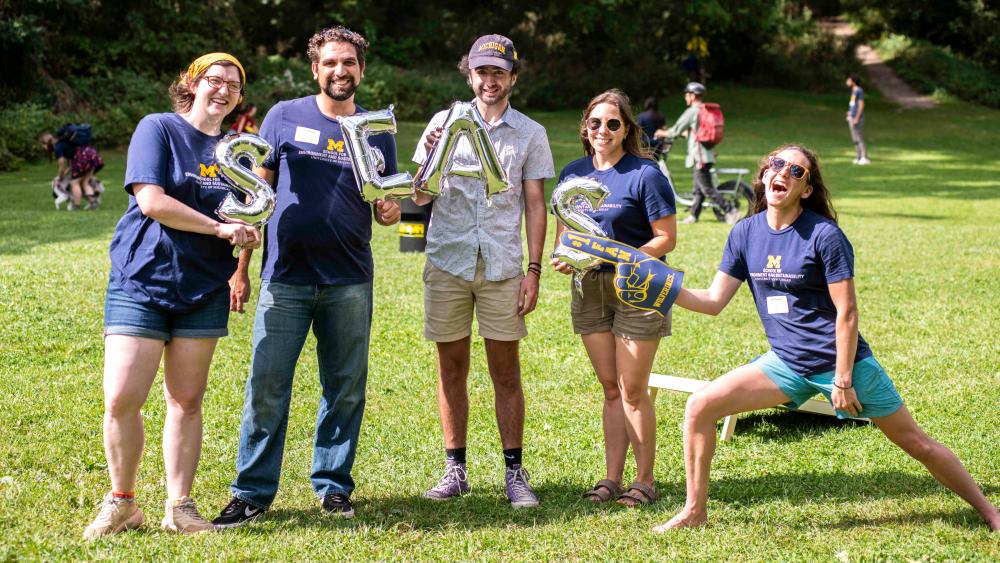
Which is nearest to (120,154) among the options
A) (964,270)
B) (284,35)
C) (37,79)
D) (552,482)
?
(37,79)

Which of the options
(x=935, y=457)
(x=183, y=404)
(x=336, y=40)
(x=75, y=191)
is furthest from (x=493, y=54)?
(x=75, y=191)

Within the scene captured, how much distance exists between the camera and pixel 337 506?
491 cm

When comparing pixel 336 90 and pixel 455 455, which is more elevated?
pixel 336 90

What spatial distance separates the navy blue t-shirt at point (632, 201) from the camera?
4.84 meters

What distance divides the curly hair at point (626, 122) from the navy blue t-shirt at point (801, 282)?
75 centimetres

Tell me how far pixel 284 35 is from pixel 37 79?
1149 cm

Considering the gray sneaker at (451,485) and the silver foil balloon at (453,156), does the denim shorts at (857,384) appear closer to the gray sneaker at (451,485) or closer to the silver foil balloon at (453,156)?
the silver foil balloon at (453,156)

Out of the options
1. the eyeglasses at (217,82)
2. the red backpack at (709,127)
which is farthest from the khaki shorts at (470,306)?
the red backpack at (709,127)

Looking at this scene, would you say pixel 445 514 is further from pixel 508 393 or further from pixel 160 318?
pixel 160 318

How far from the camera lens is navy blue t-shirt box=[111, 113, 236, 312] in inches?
168

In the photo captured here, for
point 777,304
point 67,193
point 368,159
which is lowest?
point 67,193

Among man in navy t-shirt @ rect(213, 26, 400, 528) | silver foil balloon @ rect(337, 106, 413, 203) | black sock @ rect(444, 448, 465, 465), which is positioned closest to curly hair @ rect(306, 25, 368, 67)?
man in navy t-shirt @ rect(213, 26, 400, 528)

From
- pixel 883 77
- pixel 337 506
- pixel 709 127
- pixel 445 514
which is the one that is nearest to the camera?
pixel 337 506

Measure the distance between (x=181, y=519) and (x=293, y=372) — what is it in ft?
2.66
